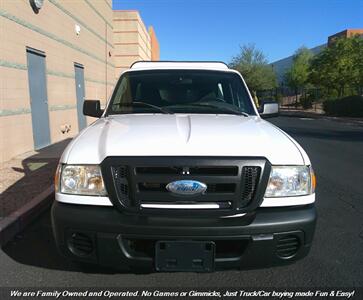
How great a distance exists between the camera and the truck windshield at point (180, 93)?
421 cm

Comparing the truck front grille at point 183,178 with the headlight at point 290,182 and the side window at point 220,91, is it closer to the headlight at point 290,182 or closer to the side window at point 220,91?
the headlight at point 290,182

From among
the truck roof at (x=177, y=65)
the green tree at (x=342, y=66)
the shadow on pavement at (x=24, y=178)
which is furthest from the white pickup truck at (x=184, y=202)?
the green tree at (x=342, y=66)

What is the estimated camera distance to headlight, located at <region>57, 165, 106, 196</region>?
2.88 meters

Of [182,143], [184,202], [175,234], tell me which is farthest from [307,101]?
[175,234]

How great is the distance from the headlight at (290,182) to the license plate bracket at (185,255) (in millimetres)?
595

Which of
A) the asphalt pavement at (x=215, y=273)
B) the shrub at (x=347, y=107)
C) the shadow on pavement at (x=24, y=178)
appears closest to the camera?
the asphalt pavement at (x=215, y=273)

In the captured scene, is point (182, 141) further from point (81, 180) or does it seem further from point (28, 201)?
point (28, 201)

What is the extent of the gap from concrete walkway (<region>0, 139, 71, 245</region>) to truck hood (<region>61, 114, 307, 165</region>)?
173 cm

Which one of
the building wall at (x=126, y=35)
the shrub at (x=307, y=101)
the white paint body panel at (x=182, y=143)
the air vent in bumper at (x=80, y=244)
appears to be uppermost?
the building wall at (x=126, y=35)

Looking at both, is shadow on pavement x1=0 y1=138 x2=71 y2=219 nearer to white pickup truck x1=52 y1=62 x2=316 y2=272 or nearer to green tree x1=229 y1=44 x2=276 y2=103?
white pickup truck x1=52 y1=62 x2=316 y2=272

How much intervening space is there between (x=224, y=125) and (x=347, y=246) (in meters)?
1.95

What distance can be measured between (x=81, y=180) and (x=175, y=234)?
0.80m

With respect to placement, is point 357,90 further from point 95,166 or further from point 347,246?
point 95,166

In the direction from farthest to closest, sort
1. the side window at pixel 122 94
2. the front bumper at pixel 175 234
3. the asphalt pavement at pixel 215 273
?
the side window at pixel 122 94
the asphalt pavement at pixel 215 273
the front bumper at pixel 175 234
